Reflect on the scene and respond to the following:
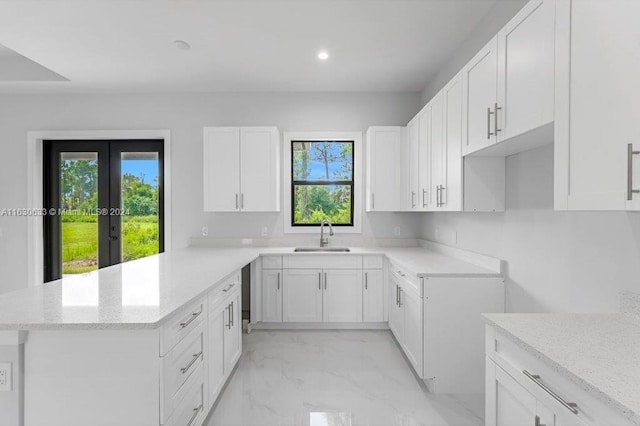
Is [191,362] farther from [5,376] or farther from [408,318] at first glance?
[408,318]

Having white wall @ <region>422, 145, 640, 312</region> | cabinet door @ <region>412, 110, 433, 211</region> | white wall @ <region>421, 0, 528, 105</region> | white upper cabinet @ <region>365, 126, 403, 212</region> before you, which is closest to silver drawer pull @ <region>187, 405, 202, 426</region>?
white wall @ <region>422, 145, 640, 312</region>

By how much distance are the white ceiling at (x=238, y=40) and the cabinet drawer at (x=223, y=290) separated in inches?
78.5

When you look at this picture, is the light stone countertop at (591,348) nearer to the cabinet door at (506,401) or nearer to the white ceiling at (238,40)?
the cabinet door at (506,401)

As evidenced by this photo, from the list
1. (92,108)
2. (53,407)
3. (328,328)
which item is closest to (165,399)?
(53,407)

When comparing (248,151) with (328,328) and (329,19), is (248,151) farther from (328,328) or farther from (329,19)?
(328,328)

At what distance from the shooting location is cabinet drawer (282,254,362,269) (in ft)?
12.3

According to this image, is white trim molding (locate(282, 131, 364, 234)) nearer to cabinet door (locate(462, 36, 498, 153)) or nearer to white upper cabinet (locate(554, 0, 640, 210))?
cabinet door (locate(462, 36, 498, 153))

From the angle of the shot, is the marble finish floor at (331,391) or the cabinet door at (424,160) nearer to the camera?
the marble finish floor at (331,391)

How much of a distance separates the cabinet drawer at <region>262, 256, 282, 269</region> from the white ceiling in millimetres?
1991

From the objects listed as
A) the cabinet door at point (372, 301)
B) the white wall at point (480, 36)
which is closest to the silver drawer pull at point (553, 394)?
the white wall at point (480, 36)

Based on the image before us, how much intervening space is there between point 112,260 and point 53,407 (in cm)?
340

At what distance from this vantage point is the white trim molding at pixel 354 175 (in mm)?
4273

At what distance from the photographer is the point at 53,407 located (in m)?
1.39

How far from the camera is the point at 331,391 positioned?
8.26 ft
